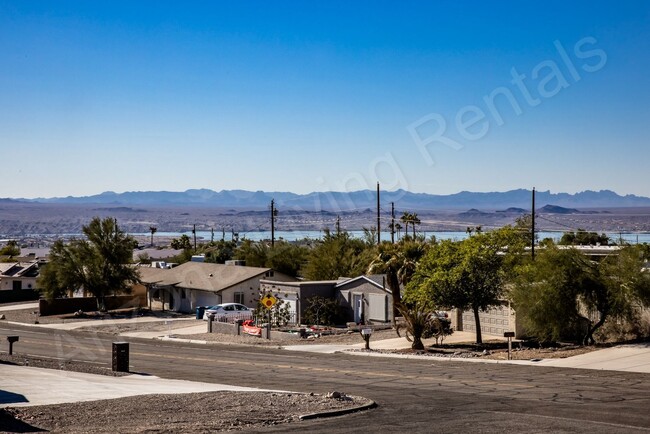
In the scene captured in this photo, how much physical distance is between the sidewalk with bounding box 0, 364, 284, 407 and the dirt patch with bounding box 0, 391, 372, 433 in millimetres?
1092

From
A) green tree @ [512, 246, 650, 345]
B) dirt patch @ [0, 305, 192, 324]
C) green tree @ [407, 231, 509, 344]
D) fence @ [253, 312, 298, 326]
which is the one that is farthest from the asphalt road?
dirt patch @ [0, 305, 192, 324]

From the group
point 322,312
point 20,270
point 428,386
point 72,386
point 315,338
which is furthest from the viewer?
point 20,270

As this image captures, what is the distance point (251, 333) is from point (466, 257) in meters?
16.3

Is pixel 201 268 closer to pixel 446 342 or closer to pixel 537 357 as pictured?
pixel 446 342

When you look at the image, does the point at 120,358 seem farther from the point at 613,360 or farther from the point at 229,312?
the point at 229,312

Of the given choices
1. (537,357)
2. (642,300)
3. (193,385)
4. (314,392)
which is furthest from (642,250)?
(193,385)

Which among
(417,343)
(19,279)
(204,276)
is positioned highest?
(204,276)

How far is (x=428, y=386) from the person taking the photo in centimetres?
2584

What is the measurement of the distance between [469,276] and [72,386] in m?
19.4

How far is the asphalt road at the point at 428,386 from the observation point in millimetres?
18656

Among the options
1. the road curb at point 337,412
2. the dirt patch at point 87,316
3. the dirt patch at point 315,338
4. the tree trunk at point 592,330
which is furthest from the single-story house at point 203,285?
the road curb at point 337,412

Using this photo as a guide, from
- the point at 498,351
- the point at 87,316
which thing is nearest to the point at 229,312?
the point at 87,316

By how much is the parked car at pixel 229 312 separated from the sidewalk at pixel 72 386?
23.4 metres

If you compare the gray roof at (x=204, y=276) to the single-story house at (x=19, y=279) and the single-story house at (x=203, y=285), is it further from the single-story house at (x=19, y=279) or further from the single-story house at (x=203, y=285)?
the single-story house at (x=19, y=279)
